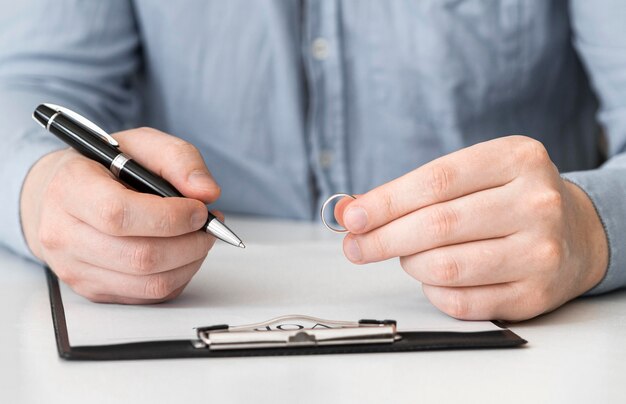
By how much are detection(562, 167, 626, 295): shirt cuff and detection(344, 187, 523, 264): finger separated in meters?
0.16

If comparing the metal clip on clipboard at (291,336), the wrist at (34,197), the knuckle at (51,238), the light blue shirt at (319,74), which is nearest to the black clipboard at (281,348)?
the metal clip on clipboard at (291,336)

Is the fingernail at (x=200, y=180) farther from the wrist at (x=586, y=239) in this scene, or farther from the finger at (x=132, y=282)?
the wrist at (x=586, y=239)

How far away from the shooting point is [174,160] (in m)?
0.76

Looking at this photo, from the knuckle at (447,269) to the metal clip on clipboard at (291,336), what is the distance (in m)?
0.07

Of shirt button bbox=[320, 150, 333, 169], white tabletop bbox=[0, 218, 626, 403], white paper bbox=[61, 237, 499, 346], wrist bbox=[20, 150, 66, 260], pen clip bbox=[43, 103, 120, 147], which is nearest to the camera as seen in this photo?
white tabletop bbox=[0, 218, 626, 403]

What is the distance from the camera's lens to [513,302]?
72 cm

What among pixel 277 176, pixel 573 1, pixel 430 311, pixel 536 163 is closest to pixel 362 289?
pixel 430 311

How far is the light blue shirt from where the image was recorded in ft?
3.96

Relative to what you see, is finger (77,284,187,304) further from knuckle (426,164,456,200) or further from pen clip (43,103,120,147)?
knuckle (426,164,456,200)

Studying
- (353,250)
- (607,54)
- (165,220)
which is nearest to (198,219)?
(165,220)

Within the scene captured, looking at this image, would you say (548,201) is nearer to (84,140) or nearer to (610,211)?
(610,211)

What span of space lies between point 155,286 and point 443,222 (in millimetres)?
247

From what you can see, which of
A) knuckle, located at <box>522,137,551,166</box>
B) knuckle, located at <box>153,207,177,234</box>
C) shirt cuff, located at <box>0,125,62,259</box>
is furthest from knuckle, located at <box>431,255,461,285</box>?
shirt cuff, located at <box>0,125,62,259</box>

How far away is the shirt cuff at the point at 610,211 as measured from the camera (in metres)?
0.81
